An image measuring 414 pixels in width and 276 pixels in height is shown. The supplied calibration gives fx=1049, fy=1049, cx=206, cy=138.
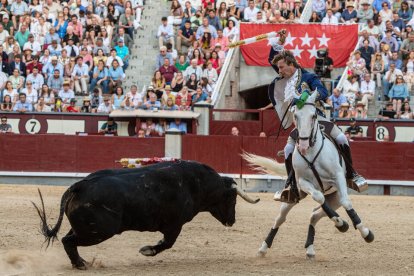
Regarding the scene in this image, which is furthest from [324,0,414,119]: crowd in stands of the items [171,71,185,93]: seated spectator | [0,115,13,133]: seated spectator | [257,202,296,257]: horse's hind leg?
[257,202,296,257]: horse's hind leg

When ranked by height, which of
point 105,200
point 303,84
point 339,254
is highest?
point 303,84

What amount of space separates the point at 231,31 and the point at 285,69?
12.2 meters

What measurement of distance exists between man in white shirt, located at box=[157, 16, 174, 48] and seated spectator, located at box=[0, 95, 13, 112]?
12.0 feet

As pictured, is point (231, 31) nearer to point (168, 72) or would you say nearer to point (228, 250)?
point (168, 72)

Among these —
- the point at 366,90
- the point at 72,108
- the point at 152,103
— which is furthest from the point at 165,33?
the point at 366,90

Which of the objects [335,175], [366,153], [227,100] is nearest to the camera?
[335,175]

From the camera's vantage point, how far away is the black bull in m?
9.21

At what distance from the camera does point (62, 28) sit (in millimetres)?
23812

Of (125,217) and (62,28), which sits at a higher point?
(62,28)

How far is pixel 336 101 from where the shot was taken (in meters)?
21.3

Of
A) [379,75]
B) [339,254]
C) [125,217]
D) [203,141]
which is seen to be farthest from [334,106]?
[125,217]

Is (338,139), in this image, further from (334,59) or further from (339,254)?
(334,59)

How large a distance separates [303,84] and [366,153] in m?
10.2

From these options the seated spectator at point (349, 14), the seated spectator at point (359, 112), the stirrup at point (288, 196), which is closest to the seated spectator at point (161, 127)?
the seated spectator at point (359, 112)
